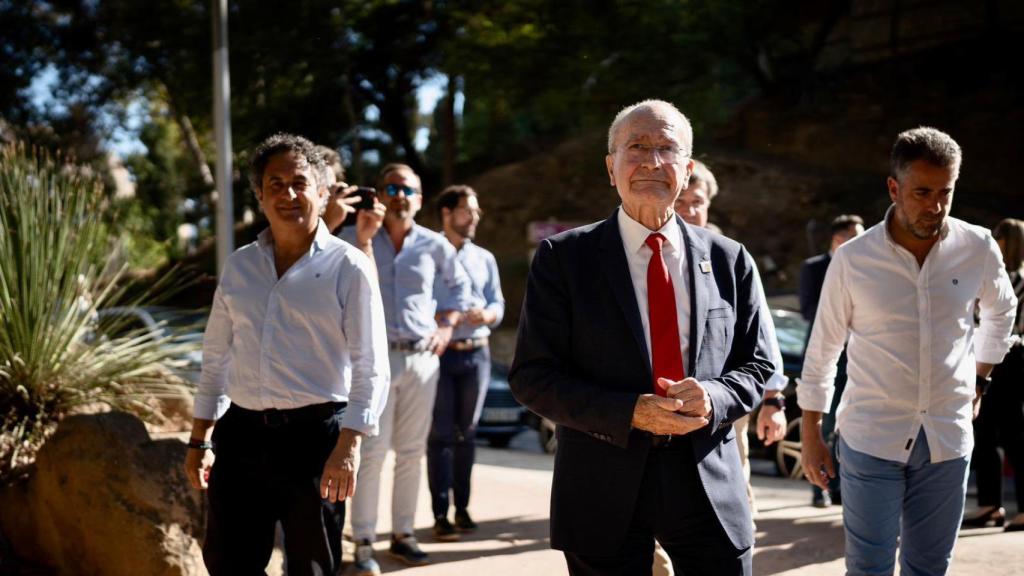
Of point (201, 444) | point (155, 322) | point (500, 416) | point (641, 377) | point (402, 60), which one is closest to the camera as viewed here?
point (641, 377)

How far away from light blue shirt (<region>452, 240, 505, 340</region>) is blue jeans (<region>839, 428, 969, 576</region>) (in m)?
3.57

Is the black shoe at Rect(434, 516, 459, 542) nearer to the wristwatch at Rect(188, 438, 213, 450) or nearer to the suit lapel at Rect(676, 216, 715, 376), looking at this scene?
the wristwatch at Rect(188, 438, 213, 450)

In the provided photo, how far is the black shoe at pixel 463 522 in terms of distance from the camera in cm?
697

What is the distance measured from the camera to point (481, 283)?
7520 millimetres

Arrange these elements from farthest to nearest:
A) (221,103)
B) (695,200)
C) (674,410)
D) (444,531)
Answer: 1. (221,103)
2. (444,531)
3. (695,200)
4. (674,410)

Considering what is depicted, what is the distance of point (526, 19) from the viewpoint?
26.6 metres

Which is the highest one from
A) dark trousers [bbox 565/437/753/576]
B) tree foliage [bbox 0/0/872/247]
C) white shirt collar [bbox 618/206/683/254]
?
tree foliage [bbox 0/0/872/247]

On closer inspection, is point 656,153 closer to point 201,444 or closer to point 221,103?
point 201,444

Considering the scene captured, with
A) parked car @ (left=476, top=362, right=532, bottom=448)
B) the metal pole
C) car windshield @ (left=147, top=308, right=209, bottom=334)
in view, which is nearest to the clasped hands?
car windshield @ (left=147, top=308, right=209, bottom=334)

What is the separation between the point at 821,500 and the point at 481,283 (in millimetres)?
2794

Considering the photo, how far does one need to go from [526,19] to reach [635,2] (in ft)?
9.90

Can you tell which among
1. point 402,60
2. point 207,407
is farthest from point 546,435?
point 402,60

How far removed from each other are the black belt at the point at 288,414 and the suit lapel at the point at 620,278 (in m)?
1.30

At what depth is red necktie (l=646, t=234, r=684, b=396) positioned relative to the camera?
307 cm
